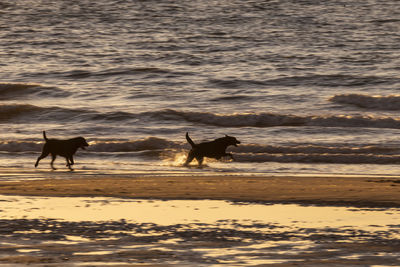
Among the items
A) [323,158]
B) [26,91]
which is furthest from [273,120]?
[26,91]

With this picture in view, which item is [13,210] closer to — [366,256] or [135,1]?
[366,256]

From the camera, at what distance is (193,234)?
8.55m

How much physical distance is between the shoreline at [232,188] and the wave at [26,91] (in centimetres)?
1304

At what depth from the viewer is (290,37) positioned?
1468 inches

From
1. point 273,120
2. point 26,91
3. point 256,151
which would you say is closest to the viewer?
point 256,151

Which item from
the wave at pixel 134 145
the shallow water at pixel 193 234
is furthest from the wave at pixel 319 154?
the shallow water at pixel 193 234

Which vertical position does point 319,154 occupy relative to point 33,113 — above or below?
above

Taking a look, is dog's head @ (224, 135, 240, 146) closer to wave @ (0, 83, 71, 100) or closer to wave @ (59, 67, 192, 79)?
wave @ (0, 83, 71, 100)

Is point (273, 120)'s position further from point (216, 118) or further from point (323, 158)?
point (323, 158)

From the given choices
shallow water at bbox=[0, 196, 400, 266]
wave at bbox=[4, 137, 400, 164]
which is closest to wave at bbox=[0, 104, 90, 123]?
wave at bbox=[4, 137, 400, 164]

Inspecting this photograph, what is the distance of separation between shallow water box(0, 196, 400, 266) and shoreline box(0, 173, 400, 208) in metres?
0.63

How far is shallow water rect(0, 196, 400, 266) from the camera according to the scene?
300 inches

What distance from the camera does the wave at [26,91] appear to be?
2689cm

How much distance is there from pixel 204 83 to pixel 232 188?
620 inches
